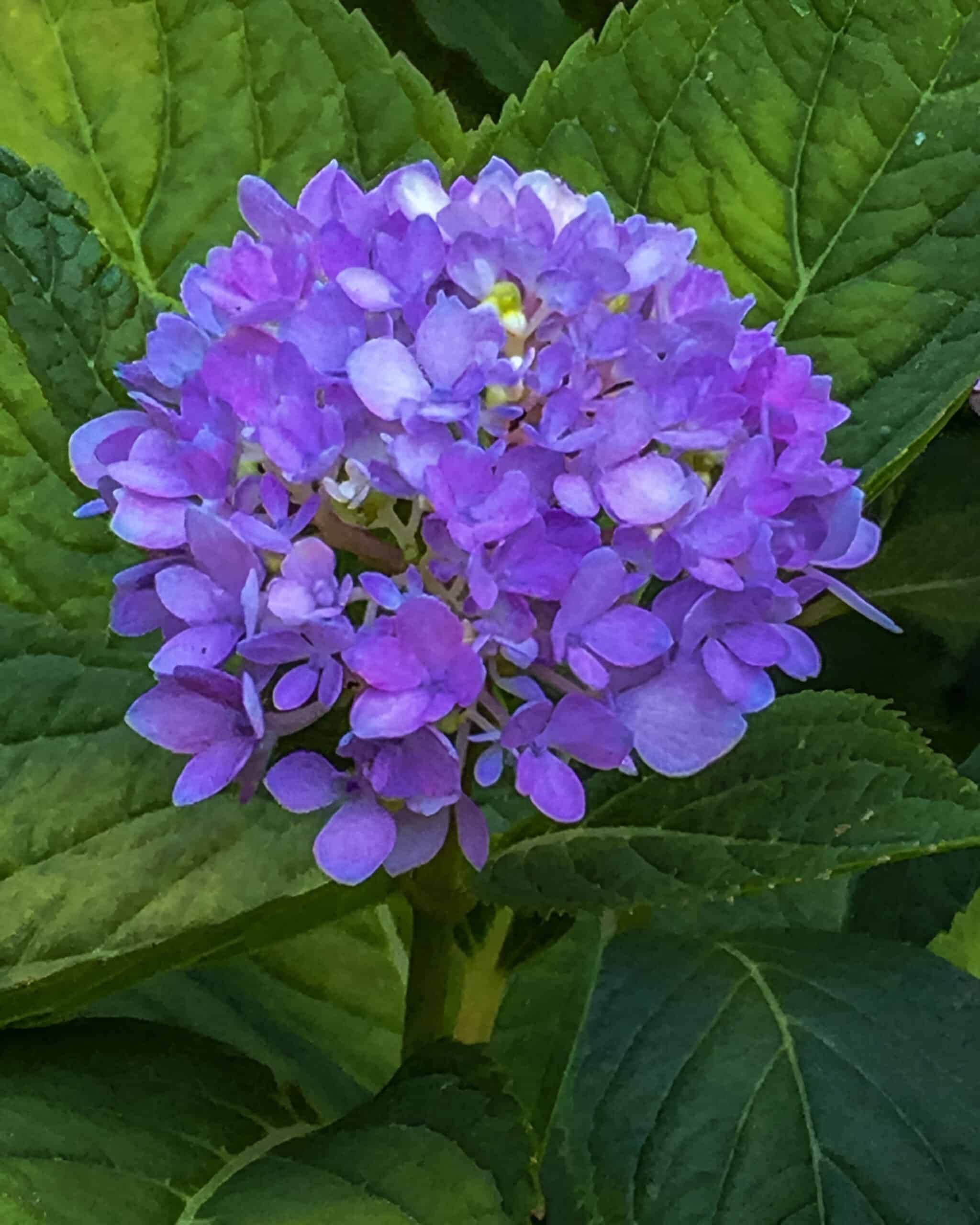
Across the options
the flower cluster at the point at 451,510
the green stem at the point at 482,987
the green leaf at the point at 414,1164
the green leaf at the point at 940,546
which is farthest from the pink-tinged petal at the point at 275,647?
the green leaf at the point at 940,546

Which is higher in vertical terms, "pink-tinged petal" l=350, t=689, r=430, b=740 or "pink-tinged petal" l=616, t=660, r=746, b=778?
"pink-tinged petal" l=616, t=660, r=746, b=778

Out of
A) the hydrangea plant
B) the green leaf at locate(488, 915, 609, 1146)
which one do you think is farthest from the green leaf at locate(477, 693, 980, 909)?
the green leaf at locate(488, 915, 609, 1146)

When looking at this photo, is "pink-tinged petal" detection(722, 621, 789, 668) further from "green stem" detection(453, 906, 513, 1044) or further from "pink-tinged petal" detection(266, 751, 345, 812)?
"green stem" detection(453, 906, 513, 1044)

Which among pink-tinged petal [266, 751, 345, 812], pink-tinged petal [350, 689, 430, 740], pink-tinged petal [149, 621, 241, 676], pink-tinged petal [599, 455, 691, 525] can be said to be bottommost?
pink-tinged petal [266, 751, 345, 812]

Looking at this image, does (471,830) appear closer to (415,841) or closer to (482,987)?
(415,841)

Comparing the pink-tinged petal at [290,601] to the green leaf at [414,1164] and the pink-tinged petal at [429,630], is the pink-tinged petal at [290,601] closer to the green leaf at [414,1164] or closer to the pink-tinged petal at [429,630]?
the pink-tinged petal at [429,630]
